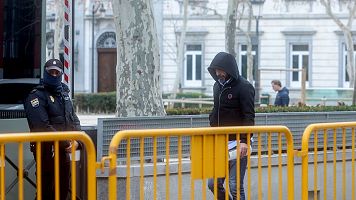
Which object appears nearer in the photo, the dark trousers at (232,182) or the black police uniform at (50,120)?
the dark trousers at (232,182)

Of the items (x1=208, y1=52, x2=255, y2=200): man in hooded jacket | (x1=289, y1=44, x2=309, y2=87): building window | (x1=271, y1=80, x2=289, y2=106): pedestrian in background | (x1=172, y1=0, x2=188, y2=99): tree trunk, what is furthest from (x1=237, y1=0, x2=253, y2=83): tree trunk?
(x1=208, y1=52, x2=255, y2=200): man in hooded jacket

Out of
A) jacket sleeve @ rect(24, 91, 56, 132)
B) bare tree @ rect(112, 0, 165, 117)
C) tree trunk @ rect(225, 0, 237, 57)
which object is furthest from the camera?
tree trunk @ rect(225, 0, 237, 57)

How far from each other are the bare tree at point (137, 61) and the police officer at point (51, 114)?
2463mm

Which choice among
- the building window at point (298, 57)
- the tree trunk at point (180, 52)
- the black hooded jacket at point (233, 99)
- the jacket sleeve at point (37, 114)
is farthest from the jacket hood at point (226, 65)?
the building window at point (298, 57)

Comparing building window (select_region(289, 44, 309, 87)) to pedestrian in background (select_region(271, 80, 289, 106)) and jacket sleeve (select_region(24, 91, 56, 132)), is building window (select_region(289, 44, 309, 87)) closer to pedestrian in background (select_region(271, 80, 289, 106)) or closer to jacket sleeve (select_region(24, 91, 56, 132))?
pedestrian in background (select_region(271, 80, 289, 106))

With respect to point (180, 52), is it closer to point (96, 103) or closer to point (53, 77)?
point (96, 103)

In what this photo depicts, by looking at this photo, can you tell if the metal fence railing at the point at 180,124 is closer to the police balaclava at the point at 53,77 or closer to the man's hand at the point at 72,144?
the man's hand at the point at 72,144

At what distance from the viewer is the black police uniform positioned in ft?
23.5

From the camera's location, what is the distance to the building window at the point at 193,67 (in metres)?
42.5

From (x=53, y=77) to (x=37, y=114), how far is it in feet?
1.38

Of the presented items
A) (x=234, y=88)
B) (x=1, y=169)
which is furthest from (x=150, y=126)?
(x=1, y=169)

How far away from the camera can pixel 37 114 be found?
7523 millimetres

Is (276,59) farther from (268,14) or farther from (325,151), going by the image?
(325,151)

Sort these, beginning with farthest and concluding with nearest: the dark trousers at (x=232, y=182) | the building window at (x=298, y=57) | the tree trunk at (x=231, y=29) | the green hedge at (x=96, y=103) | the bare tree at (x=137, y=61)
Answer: the building window at (x=298, y=57) → the green hedge at (x=96, y=103) → the tree trunk at (x=231, y=29) → the bare tree at (x=137, y=61) → the dark trousers at (x=232, y=182)
